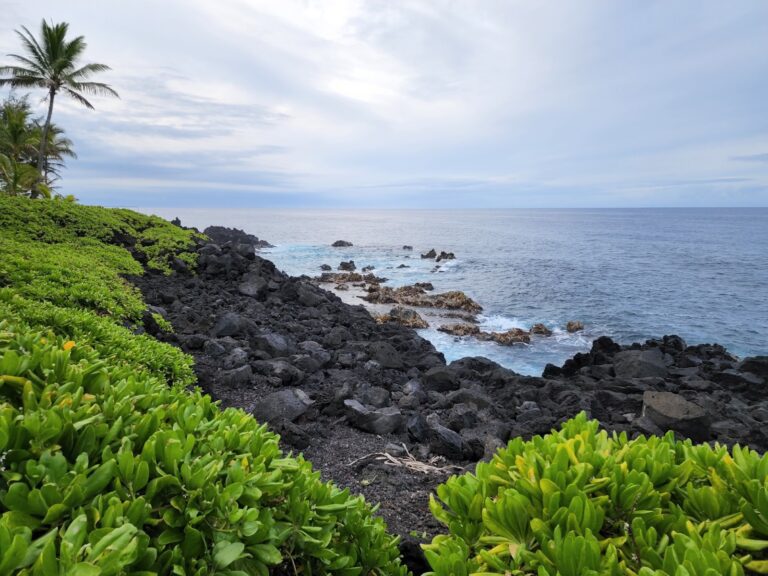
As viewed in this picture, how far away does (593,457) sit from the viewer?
211 cm

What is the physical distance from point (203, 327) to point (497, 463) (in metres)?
8.51

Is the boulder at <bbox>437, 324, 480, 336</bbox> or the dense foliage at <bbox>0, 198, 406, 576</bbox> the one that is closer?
the dense foliage at <bbox>0, 198, 406, 576</bbox>

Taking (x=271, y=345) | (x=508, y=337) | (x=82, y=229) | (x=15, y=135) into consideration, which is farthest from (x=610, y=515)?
(x=15, y=135)

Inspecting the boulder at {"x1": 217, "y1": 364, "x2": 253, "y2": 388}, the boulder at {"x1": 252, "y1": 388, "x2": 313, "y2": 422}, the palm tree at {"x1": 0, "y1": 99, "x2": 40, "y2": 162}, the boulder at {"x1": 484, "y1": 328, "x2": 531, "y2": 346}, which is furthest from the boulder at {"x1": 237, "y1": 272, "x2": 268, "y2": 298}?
the palm tree at {"x1": 0, "y1": 99, "x2": 40, "y2": 162}

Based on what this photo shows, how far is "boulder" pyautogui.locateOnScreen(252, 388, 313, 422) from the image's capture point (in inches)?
230

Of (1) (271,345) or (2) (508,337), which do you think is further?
(2) (508,337)

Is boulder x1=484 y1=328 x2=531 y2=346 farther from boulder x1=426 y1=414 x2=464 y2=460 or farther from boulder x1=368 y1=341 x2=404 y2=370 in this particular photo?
boulder x1=426 y1=414 x2=464 y2=460

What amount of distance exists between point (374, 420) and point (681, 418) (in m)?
5.27

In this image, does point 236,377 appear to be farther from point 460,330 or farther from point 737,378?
point 460,330

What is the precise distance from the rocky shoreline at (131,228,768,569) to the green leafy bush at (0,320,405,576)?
1454 millimetres

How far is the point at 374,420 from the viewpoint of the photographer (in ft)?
20.1

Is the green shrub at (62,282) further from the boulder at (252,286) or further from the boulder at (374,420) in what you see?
the boulder at (252,286)

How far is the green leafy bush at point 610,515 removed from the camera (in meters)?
1.63

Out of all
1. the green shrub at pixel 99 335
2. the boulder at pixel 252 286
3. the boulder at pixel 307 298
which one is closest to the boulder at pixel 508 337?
the boulder at pixel 307 298
